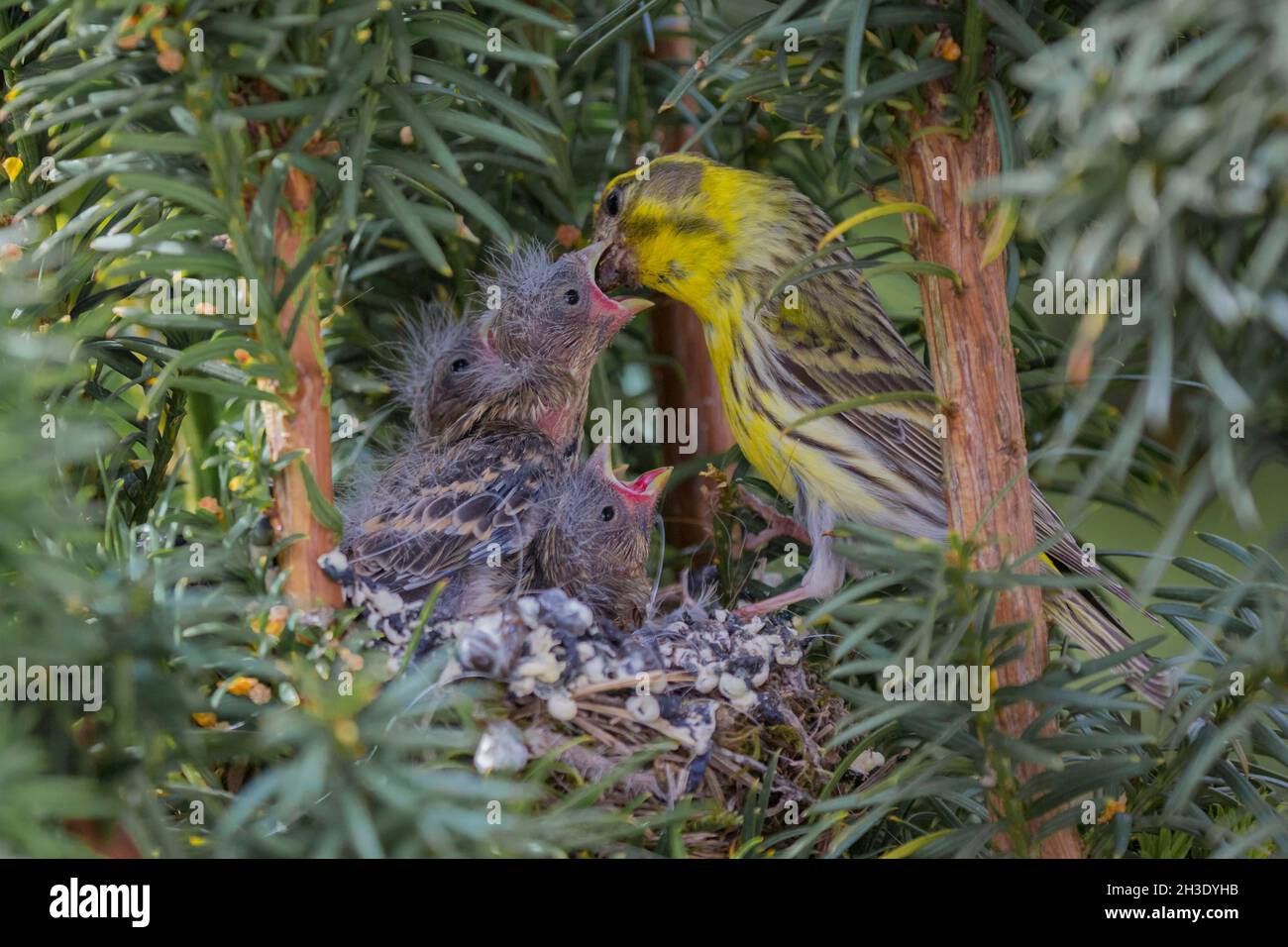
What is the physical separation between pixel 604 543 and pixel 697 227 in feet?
1.61

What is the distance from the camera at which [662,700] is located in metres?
1.35

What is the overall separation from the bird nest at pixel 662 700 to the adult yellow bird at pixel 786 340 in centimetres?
11

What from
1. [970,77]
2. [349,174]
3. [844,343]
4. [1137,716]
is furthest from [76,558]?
[844,343]

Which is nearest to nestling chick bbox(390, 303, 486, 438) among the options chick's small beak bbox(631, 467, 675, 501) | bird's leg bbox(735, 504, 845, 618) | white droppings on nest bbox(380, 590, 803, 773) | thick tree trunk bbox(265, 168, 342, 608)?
chick's small beak bbox(631, 467, 675, 501)

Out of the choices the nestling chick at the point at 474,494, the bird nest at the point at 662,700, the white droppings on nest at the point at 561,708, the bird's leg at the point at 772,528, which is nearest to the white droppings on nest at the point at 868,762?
the bird nest at the point at 662,700

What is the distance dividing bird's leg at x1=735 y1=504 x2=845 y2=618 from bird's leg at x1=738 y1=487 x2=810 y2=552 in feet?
0.12

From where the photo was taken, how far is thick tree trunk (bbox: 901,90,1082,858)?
999mm

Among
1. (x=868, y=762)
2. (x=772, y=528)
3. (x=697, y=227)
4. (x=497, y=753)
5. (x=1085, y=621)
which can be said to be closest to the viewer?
(x=497, y=753)

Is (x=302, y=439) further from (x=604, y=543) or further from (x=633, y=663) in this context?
(x=604, y=543)

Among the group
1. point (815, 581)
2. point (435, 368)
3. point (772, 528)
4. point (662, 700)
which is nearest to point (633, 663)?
point (662, 700)

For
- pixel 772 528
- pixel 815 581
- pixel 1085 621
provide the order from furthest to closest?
pixel 772 528 → pixel 815 581 → pixel 1085 621

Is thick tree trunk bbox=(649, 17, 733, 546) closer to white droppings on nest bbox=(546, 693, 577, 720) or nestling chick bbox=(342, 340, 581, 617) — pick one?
nestling chick bbox=(342, 340, 581, 617)

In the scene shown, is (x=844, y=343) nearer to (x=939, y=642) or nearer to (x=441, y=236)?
(x=441, y=236)

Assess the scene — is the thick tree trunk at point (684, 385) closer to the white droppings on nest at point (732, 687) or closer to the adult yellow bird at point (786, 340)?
the adult yellow bird at point (786, 340)
